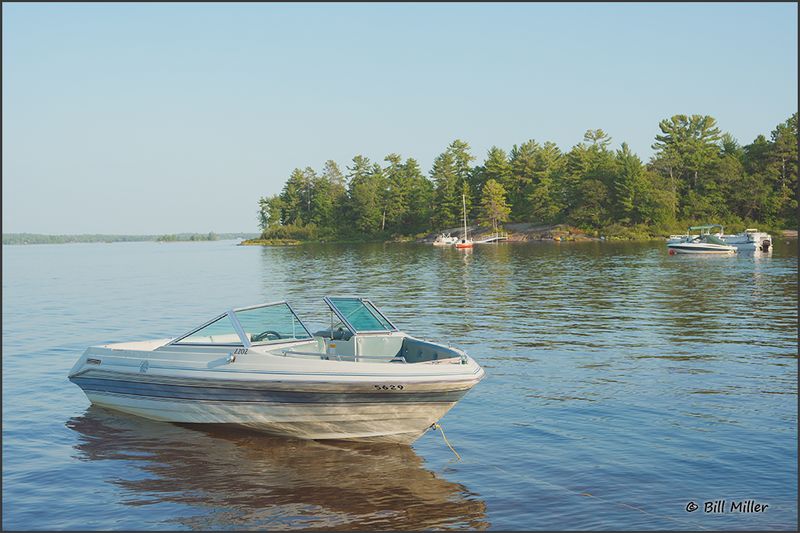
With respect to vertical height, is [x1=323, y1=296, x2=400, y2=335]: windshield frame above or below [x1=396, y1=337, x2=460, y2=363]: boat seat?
above

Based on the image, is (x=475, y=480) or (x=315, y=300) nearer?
(x=475, y=480)

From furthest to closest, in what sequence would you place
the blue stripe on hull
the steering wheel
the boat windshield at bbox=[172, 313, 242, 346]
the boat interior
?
the boat windshield at bbox=[172, 313, 242, 346], the steering wheel, the boat interior, the blue stripe on hull

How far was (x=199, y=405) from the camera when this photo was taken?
41.1 ft

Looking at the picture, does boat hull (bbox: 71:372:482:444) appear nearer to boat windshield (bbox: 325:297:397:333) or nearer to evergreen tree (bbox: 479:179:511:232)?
boat windshield (bbox: 325:297:397:333)

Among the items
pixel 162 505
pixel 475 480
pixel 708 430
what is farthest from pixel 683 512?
pixel 162 505

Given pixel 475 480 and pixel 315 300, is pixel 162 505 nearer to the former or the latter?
pixel 475 480

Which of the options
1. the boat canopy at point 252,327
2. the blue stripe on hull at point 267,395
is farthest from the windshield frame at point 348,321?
the blue stripe on hull at point 267,395

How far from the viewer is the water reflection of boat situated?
930 cm

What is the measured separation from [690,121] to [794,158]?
2006cm

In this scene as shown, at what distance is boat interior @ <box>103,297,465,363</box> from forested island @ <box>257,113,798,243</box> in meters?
105

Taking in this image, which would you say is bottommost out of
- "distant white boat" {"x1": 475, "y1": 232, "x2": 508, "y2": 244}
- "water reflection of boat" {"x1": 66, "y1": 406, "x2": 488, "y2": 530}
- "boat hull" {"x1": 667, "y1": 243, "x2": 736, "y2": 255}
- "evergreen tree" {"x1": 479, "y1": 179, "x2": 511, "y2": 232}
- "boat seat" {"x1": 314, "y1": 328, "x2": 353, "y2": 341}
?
"water reflection of boat" {"x1": 66, "y1": 406, "x2": 488, "y2": 530}

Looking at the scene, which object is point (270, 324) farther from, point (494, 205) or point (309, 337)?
point (494, 205)

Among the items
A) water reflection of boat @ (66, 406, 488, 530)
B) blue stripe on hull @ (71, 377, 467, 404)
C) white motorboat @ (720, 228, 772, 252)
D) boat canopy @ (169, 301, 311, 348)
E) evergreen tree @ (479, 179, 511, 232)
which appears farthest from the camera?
evergreen tree @ (479, 179, 511, 232)

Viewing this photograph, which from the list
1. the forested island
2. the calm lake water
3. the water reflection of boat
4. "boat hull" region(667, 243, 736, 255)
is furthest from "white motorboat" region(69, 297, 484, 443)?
the forested island
